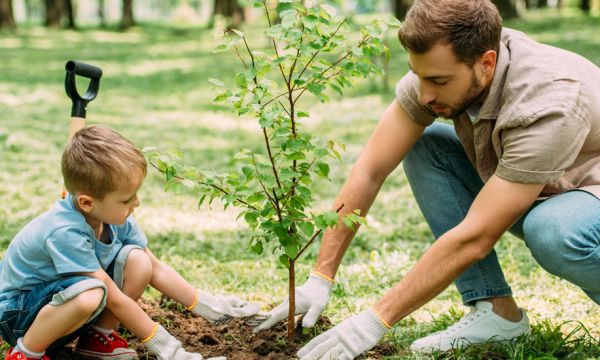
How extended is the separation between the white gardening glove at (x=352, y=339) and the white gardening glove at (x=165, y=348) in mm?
435

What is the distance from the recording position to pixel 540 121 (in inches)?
94.8

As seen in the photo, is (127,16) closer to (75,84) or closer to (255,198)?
(75,84)

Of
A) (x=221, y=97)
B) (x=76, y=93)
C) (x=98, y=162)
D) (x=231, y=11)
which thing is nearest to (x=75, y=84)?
(x=76, y=93)

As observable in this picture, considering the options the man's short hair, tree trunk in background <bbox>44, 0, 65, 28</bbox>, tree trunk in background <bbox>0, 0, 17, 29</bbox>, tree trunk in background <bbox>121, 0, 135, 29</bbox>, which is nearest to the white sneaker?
the man's short hair

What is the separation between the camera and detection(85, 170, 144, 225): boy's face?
100 inches

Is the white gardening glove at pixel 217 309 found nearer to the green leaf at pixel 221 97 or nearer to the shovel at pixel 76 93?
the shovel at pixel 76 93

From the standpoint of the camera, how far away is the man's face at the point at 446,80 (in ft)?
8.27

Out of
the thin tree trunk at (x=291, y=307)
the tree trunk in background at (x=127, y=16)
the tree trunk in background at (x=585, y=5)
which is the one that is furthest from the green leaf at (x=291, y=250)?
the tree trunk in background at (x=127, y=16)

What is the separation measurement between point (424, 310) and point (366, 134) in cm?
410

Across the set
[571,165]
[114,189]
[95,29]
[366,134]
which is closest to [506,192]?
[571,165]

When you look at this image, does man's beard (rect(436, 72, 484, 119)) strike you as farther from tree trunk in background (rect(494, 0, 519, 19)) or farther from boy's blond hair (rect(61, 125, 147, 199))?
tree trunk in background (rect(494, 0, 519, 19))

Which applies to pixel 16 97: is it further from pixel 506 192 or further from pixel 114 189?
pixel 506 192

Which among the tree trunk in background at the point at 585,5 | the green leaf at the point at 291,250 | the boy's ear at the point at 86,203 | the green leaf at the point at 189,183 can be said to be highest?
the green leaf at the point at 189,183

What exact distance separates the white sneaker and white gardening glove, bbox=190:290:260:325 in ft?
2.22
